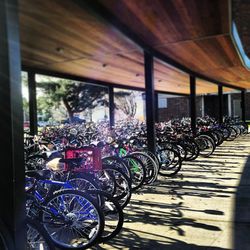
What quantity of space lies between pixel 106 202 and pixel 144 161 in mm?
2708

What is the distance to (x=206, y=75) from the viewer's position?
13633 millimetres

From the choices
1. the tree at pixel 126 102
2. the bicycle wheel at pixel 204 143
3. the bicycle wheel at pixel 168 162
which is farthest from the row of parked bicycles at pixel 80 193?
the tree at pixel 126 102

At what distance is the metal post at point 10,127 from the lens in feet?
9.36

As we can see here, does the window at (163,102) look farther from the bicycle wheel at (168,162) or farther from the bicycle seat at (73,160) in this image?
the bicycle seat at (73,160)

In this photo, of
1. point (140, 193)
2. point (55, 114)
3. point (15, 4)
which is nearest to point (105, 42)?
point (140, 193)

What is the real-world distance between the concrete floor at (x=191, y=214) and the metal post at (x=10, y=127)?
1333 millimetres

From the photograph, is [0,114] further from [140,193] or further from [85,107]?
[85,107]

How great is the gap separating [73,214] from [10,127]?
1.30 metres

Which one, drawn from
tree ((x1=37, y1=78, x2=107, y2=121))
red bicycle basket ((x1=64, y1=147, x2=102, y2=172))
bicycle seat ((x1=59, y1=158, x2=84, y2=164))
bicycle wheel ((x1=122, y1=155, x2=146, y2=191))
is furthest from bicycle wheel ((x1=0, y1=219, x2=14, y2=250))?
tree ((x1=37, y1=78, x2=107, y2=121))

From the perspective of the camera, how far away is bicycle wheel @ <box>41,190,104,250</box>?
3.75 metres

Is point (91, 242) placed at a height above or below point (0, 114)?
below

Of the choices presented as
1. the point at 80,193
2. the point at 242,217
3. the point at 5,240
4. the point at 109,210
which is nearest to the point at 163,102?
the point at 242,217

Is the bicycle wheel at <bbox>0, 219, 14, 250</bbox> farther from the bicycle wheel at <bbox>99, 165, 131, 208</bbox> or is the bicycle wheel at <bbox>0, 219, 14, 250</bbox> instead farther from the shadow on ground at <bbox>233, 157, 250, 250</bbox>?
the bicycle wheel at <bbox>99, 165, 131, 208</bbox>

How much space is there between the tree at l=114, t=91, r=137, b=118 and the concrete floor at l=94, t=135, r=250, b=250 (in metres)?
27.0
